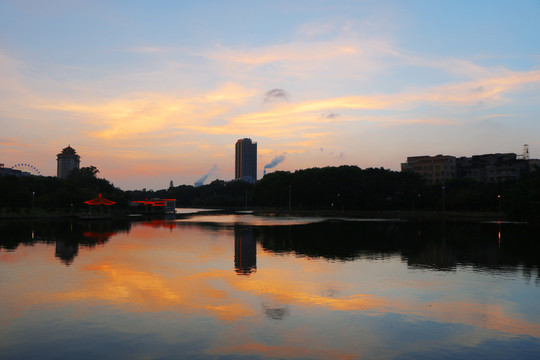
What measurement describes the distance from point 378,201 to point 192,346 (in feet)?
386

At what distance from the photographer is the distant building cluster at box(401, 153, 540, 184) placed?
15131 centimetres

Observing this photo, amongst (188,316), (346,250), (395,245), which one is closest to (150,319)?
(188,316)

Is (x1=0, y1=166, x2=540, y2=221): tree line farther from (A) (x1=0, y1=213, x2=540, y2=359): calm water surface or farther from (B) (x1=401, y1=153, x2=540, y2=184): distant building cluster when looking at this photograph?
(A) (x1=0, y1=213, x2=540, y2=359): calm water surface

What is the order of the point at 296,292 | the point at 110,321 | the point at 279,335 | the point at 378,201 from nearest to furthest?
the point at 279,335 < the point at 110,321 < the point at 296,292 < the point at 378,201

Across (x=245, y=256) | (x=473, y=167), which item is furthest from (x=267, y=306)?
(x=473, y=167)

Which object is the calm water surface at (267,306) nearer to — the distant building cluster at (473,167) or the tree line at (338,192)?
the tree line at (338,192)

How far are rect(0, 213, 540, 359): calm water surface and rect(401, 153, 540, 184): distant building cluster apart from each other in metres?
142

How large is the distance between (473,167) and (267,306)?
171701 mm

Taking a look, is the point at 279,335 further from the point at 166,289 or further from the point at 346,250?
the point at 346,250

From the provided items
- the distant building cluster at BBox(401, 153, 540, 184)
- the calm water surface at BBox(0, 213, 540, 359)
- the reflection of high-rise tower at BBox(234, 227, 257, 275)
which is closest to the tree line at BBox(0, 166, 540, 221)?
the distant building cluster at BBox(401, 153, 540, 184)

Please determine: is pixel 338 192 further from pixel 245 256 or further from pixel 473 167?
pixel 245 256

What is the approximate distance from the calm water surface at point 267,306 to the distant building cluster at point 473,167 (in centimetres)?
14200

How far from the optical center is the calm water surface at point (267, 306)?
34.0ft

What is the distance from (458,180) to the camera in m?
131
